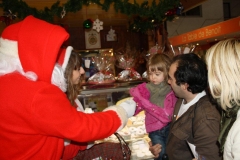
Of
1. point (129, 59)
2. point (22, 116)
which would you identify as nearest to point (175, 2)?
point (129, 59)

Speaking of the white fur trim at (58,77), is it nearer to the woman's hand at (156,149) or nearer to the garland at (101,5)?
the woman's hand at (156,149)

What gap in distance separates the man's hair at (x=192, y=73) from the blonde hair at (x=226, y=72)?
37 centimetres

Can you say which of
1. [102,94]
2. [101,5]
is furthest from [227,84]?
[101,5]

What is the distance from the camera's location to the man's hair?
66.4 inches

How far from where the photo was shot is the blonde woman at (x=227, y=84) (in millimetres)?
1225

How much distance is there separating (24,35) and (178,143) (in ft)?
4.71

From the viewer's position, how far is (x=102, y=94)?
93.6 inches

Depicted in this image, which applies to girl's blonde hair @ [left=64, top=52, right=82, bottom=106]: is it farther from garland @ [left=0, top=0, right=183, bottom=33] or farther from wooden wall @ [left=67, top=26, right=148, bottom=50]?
wooden wall @ [left=67, top=26, right=148, bottom=50]

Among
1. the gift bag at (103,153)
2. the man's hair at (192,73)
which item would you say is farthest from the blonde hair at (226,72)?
the gift bag at (103,153)

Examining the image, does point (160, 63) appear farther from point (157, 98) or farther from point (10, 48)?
point (10, 48)

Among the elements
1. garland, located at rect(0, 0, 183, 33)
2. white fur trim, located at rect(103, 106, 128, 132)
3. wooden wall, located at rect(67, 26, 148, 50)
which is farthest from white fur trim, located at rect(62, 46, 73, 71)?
wooden wall, located at rect(67, 26, 148, 50)

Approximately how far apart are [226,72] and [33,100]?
3.72ft

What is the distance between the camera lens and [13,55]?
118 centimetres

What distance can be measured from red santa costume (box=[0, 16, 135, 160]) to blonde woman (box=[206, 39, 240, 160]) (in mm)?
747
